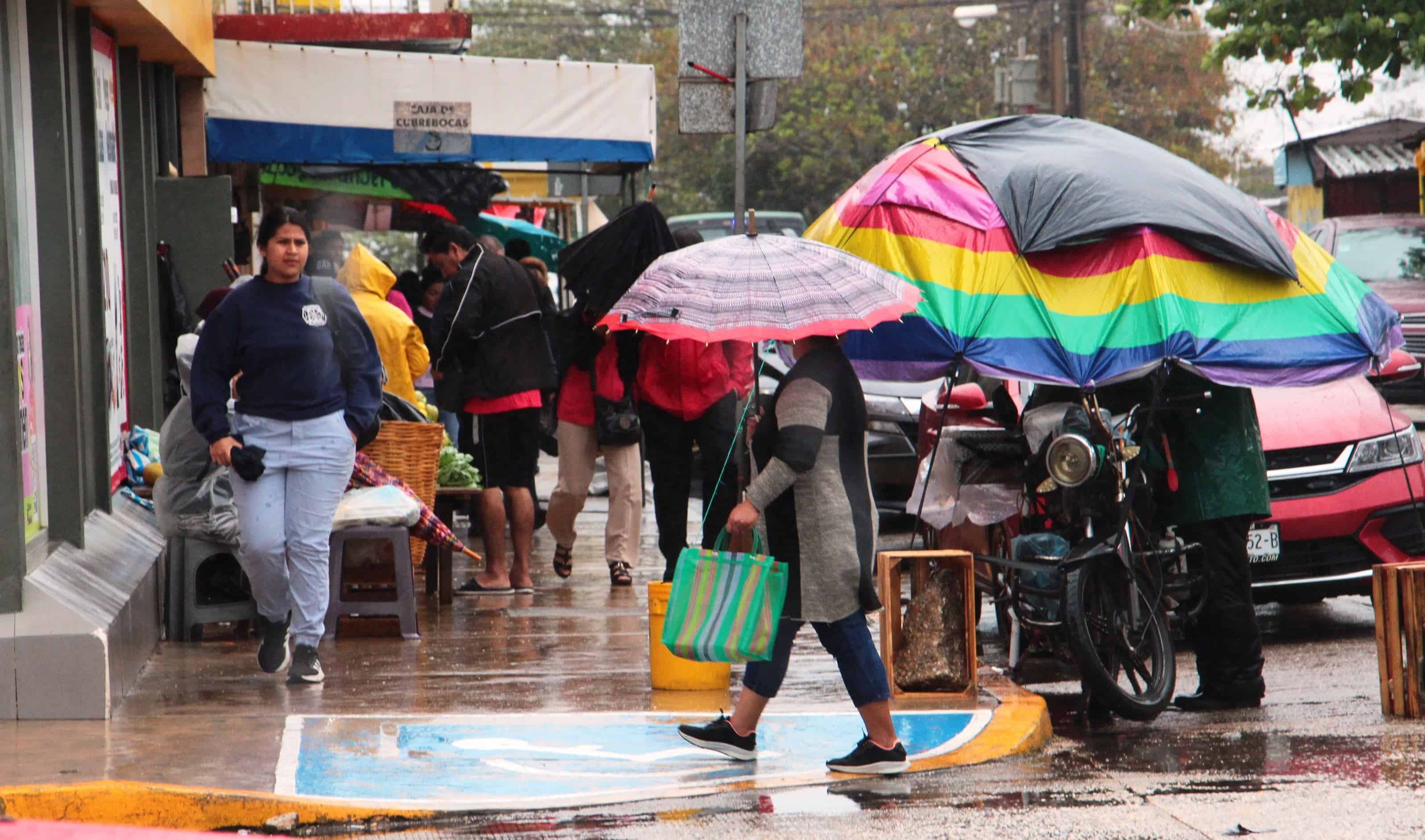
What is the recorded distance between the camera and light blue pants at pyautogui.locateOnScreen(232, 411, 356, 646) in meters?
7.25

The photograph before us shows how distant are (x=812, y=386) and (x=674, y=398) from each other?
355 centimetres

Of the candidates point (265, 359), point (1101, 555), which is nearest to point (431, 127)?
point (265, 359)

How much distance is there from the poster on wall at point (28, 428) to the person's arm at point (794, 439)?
108 inches

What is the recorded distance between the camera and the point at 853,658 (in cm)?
609

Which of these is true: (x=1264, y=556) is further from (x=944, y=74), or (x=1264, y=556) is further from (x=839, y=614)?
(x=944, y=74)

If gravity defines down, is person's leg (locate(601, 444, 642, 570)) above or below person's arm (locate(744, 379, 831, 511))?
below

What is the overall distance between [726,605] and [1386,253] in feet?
52.1

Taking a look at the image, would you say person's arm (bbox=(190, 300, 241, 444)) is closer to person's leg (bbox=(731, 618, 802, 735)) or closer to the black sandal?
person's leg (bbox=(731, 618, 802, 735))

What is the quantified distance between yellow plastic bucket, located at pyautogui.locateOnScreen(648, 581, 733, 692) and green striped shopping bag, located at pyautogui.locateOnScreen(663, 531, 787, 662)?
1176 mm

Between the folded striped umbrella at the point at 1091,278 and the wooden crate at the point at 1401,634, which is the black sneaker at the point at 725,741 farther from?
the wooden crate at the point at 1401,634

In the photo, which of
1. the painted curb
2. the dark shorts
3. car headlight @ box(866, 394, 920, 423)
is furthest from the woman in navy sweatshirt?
car headlight @ box(866, 394, 920, 423)

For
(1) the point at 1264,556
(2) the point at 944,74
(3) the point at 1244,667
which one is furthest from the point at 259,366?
(2) the point at 944,74

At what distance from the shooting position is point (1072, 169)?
7.19 m

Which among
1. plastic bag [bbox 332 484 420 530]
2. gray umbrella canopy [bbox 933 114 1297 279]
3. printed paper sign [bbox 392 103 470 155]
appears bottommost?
plastic bag [bbox 332 484 420 530]
